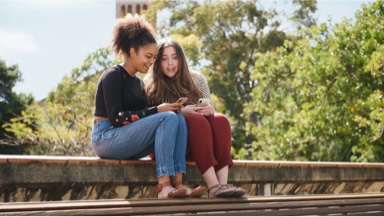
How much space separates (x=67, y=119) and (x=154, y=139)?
1853 centimetres

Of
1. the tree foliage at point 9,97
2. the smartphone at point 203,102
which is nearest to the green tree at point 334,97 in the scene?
the smartphone at point 203,102

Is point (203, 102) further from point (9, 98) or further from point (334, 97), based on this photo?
point (9, 98)

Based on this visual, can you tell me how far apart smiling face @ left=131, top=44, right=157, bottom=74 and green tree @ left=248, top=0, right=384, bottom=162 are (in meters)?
9.02

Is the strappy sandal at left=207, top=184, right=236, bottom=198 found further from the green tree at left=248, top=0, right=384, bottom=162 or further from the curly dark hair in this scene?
the green tree at left=248, top=0, right=384, bottom=162

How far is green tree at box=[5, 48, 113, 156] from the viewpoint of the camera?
65.5ft

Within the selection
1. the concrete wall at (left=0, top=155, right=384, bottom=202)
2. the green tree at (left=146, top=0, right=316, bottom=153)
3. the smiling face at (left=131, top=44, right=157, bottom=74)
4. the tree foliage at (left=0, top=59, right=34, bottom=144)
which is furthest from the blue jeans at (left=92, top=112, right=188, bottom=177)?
the green tree at (left=146, top=0, right=316, bottom=153)

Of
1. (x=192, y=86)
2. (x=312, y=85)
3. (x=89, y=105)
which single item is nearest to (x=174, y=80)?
(x=192, y=86)

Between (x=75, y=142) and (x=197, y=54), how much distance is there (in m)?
8.80

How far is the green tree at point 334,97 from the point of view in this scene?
45.4 feet

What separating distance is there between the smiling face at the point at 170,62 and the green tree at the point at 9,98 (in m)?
20.3

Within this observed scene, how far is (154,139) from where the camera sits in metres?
4.04

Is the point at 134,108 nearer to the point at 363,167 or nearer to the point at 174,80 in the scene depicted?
the point at 174,80

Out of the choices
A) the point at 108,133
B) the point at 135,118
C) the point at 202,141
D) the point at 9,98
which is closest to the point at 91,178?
the point at 108,133

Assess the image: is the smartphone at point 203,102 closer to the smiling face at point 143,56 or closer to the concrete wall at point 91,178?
the smiling face at point 143,56
